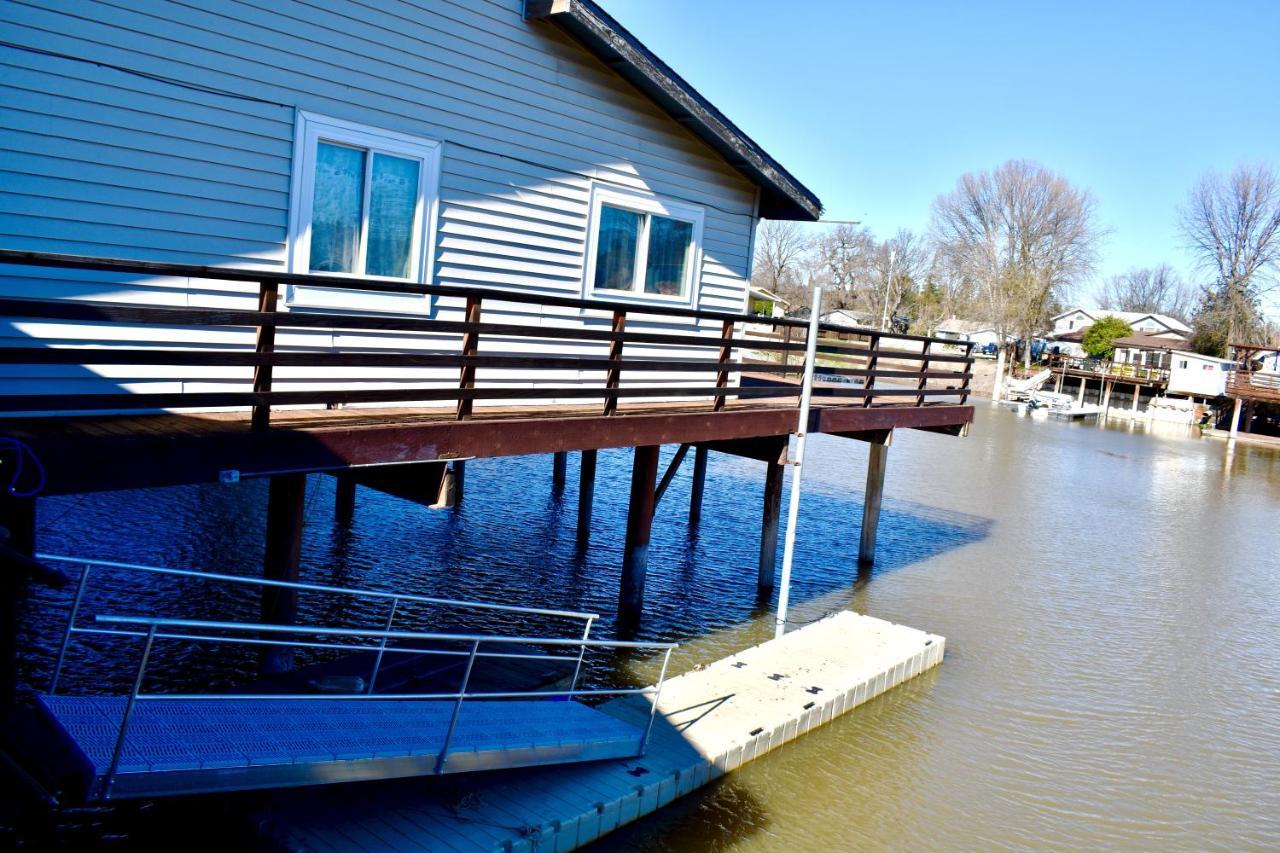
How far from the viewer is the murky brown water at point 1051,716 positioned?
855 centimetres

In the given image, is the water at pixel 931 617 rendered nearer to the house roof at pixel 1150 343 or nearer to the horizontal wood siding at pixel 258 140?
the horizontal wood siding at pixel 258 140

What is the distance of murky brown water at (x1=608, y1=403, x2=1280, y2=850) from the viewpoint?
8.55 metres

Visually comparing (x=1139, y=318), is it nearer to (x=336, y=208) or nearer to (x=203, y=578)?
(x=336, y=208)

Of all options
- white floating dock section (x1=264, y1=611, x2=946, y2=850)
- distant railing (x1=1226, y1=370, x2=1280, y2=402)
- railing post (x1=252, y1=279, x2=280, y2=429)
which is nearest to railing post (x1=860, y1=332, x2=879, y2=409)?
white floating dock section (x1=264, y1=611, x2=946, y2=850)

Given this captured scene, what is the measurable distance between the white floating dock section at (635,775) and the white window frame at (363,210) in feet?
12.7

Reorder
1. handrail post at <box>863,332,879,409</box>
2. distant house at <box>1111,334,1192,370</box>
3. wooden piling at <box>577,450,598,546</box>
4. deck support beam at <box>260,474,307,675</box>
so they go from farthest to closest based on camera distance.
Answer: distant house at <box>1111,334,1192,370</box> → wooden piling at <box>577,450,598,546</box> → handrail post at <box>863,332,879,409</box> → deck support beam at <box>260,474,307,675</box>

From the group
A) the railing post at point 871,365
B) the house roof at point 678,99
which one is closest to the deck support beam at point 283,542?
the house roof at point 678,99

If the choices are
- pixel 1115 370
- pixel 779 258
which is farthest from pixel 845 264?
pixel 1115 370

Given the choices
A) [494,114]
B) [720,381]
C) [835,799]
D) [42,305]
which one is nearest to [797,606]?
[720,381]

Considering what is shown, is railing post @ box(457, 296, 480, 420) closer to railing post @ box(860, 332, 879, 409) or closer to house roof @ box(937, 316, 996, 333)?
railing post @ box(860, 332, 879, 409)

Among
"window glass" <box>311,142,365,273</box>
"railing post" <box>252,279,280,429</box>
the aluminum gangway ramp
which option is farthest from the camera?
"window glass" <box>311,142,365,273</box>

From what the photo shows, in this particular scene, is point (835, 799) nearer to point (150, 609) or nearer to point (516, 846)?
point (516, 846)

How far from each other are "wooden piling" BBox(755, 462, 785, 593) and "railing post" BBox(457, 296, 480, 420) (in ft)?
23.1

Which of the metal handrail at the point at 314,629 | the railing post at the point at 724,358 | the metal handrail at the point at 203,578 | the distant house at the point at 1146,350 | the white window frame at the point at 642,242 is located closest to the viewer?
the metal handrail at the point at 314,629
